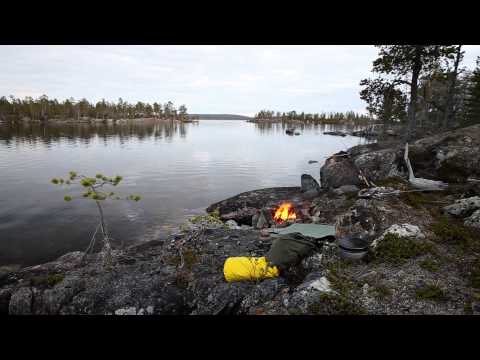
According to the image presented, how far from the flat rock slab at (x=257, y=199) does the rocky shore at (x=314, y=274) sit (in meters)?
6.54

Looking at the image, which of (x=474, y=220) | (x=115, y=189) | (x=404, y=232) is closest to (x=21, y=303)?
(x=404, y=232)

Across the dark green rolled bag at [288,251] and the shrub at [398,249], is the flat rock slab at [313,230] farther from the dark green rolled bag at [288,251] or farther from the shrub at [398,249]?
the shrub at [398,249]

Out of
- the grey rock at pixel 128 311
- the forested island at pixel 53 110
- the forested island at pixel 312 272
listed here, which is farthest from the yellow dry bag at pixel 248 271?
the forested island at pixel 53 110

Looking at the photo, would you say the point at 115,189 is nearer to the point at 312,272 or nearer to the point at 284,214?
the point at 284,214

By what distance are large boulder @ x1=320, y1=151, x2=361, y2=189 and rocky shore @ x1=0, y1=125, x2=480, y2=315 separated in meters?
6.43

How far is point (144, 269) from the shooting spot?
8.55 m

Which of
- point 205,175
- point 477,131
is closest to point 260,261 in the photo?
point 477,131

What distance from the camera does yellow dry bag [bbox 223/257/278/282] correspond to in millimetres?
7145

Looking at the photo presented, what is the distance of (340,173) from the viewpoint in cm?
1941

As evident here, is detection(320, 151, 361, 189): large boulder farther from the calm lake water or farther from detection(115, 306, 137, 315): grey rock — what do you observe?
detection(115, 306, 137, 315): grey rock

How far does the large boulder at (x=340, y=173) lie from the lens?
1884 cm
